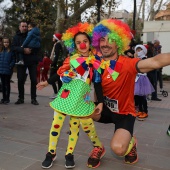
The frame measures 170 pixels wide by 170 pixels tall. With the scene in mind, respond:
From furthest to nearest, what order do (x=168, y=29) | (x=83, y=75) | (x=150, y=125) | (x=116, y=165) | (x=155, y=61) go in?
(x=168, y=29) → (x=150, y=125) → (x=116, y=165) → (x=83, y=75) → (x=155, y=61)

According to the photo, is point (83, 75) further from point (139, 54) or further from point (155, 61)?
point (139, 54)

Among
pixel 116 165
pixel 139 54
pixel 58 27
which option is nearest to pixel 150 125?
pixel 139 54

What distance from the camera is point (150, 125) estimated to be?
5.44 metres

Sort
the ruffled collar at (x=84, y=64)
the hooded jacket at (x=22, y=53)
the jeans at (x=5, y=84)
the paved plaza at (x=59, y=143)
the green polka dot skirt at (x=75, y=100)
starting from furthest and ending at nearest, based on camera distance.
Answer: the jeans at (x=5, y=84) < the hooded jacket at (x=22, y=53) < the paved plaza at (x=59, y=143) < the ruffled collar at (x=84, y=64) < the green polka dot skirt at (x=75, y=100)

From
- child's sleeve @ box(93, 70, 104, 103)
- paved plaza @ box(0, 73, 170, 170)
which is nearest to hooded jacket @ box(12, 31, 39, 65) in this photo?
paved plaza @ box(0, 73, 170, 170)

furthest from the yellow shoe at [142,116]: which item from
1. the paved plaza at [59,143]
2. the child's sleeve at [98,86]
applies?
the child's sleeve at [98,86]

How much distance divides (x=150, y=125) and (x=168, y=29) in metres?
15.2

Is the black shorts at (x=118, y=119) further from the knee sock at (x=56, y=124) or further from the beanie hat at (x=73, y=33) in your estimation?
the beanie hat at (x=73, y=33)

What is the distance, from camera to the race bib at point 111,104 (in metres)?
3.15

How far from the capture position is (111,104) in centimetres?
318

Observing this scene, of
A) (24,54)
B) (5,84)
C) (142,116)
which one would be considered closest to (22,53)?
(24,54)

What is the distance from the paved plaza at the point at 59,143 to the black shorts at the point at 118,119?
0.54 metres

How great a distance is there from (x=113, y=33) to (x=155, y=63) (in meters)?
0.70

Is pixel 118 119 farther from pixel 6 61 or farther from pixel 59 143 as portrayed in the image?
pixel 6 61
